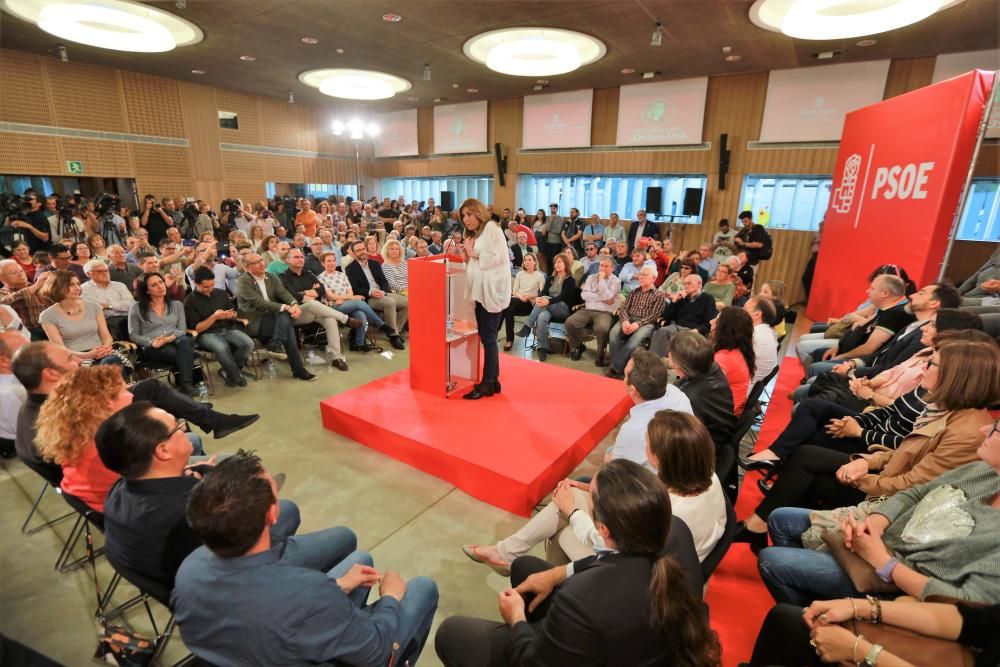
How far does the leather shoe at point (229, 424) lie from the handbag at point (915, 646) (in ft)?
12.0

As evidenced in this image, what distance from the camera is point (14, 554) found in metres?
2.45

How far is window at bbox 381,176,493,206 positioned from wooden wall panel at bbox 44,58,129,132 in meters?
7.16

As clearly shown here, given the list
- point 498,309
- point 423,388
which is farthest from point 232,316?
point 498,309

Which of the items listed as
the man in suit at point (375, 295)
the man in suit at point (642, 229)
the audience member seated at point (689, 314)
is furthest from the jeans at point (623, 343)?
the man in suit at point (642, 229)

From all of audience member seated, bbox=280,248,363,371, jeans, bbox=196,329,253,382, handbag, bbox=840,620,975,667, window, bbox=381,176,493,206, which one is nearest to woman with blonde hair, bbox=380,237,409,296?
audience member seated, bbox=280,248,363,371

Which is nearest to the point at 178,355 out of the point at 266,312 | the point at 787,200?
the point at 266,312

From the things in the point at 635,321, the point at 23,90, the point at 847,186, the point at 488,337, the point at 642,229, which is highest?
the point at 23,90

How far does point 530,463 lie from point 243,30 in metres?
7.91

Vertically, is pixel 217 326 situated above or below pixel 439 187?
below

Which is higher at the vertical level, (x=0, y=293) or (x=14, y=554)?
(x=0, y=293)

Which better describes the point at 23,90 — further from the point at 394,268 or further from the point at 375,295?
the point at 375,295

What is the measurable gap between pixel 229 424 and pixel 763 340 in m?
4.04

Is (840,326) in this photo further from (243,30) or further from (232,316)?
(243,30)

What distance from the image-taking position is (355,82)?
10.2 m
